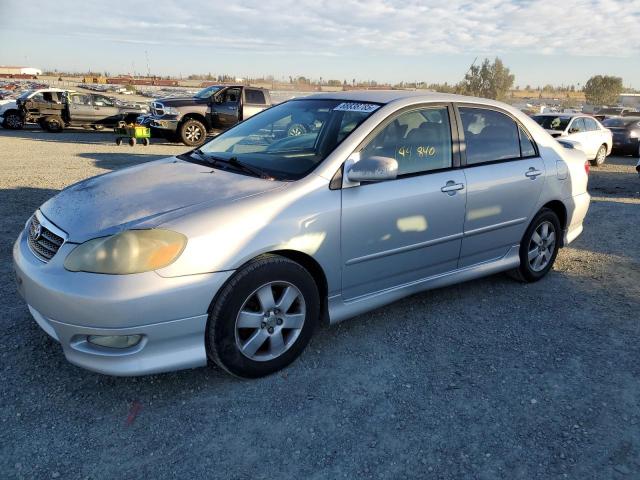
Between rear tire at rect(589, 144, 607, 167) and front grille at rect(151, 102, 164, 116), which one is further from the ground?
front grille at rect(151, 102, 164, 116)

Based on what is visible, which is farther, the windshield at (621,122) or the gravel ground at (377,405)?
the windshield at (621,122)

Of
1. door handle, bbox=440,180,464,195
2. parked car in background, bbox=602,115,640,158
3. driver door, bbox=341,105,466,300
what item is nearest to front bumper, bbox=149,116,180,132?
driver door, bbox=341,105,466,300

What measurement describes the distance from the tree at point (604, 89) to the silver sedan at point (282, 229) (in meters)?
79.7

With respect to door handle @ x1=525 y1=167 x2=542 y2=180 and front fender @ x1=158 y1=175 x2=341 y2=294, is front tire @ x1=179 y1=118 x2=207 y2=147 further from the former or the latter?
front fender @ x1=158 y1=175 x2=341 y2=294

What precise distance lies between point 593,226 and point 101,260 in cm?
630

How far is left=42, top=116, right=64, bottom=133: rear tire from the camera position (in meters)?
18.4

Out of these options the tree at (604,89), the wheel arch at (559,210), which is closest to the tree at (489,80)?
the tree at (604,89)

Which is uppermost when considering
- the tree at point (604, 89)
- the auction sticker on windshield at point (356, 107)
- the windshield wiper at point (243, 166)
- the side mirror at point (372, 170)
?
the auction sticker on windshield at point (356, 107)

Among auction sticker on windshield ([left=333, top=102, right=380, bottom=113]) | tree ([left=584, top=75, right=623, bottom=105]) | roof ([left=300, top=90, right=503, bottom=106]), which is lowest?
tree ([left=584, top=75, right=623, bottom=105])

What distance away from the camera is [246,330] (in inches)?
112

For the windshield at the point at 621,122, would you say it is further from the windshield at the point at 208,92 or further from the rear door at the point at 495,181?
the rear door at the point at 495,181

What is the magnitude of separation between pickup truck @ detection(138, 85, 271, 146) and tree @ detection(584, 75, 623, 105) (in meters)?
71.1

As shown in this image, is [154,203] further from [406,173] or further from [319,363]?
[406,173]

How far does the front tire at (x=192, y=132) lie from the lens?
14.9 meters
